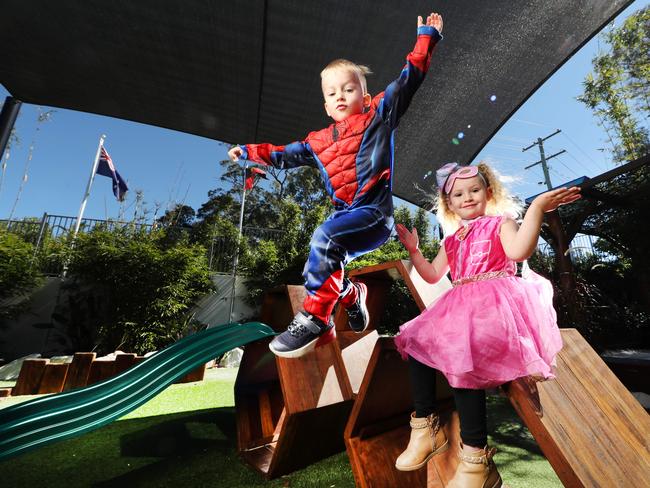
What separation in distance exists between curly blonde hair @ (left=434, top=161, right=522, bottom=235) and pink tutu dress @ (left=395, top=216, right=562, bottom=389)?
0.35 feet

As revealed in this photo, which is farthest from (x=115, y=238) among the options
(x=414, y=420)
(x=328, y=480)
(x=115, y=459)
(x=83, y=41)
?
(x=414, y=420)

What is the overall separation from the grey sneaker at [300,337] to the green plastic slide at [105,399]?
824mm

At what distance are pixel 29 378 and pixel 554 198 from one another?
18.7 ft

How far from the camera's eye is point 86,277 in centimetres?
793

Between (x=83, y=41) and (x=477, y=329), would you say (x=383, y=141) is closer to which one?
(x=477, y=329)

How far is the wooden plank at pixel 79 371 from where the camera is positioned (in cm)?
396

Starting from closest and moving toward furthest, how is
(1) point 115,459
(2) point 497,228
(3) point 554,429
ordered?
(3) point 554,429, (2) point 497,228, (1) point 115,459

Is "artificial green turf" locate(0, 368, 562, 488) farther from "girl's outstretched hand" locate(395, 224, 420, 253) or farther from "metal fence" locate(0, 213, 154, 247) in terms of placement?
"metal fence" locate(0, 213, 154, 247)

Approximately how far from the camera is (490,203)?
114cm

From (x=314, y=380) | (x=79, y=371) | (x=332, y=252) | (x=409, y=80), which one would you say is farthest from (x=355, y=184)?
(x=79, y=371)

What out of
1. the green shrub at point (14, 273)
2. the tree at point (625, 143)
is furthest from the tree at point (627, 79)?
the green shrub at point (14, 273)

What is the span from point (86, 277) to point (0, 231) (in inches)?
82.0

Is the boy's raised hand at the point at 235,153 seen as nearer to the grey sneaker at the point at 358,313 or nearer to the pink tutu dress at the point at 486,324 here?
the grey sneaker at the point at 358,313

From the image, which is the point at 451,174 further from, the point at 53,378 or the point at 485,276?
the point at 53,378
